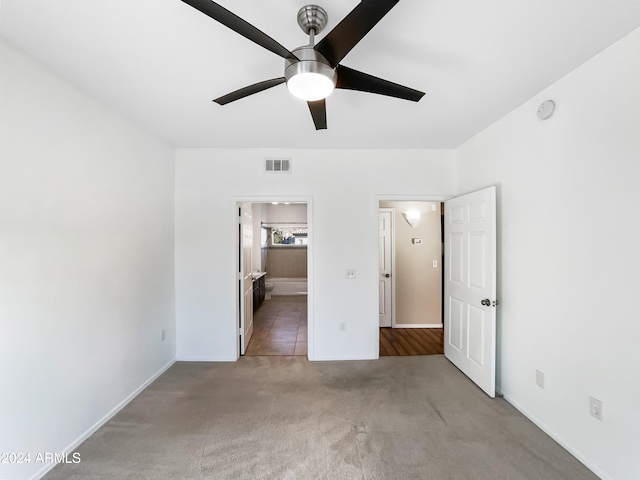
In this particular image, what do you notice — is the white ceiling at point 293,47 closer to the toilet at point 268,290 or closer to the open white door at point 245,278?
the open white door at point 245,278

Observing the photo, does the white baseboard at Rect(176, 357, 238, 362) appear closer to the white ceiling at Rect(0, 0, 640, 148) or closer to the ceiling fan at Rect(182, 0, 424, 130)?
the white ceiling at Rect(0, 0, 640, 148)

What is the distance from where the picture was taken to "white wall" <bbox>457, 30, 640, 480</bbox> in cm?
145

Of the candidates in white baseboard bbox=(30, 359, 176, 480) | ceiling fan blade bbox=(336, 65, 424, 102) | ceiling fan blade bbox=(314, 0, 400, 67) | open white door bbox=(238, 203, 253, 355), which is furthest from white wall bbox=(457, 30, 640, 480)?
white baseboard bbox=(30, 359, 176, 480)

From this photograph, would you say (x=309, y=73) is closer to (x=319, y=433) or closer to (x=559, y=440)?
(x=319, y=433)

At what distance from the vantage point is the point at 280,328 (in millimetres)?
4398

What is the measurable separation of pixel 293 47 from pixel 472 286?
8.41 ft

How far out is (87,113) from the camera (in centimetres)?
192

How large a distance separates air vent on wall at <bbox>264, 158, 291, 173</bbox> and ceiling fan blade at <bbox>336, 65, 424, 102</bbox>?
1.84 meters

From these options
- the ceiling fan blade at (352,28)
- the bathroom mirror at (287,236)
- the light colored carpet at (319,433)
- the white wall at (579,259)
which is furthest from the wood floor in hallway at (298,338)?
the ceiling fan blade at (352,28)

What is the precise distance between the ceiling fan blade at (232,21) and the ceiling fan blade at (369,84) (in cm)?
29

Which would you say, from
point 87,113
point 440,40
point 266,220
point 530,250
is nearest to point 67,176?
point 87,113

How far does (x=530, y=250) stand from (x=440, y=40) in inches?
66.4

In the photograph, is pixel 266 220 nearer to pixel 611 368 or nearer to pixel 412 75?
pixel 412 75

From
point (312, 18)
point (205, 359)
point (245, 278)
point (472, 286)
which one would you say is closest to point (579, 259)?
point (472, 286)
